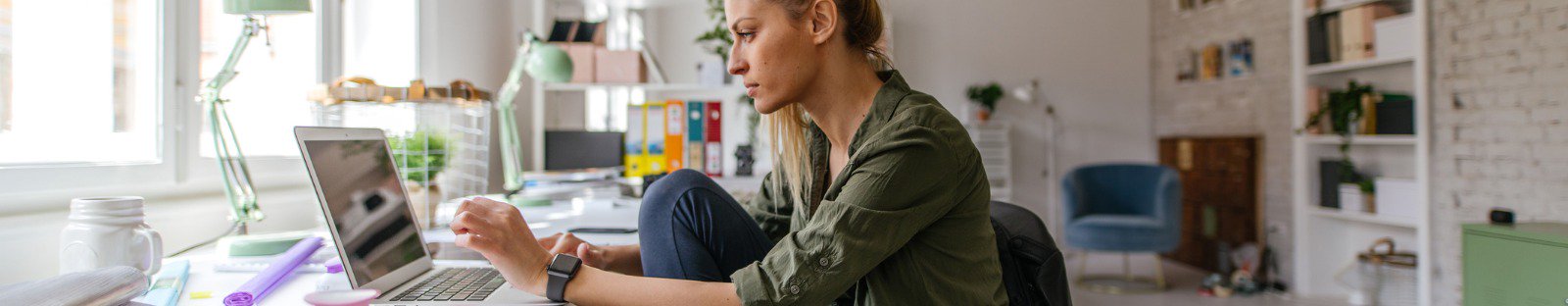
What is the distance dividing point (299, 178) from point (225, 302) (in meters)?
1.33

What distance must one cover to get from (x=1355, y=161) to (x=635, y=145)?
3286 millimetres

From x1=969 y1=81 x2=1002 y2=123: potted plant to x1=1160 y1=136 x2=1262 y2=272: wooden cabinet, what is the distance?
3.89ft

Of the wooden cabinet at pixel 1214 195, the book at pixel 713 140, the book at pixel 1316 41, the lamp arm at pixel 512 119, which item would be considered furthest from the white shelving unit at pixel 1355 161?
the lamp arm at pixel 512 119

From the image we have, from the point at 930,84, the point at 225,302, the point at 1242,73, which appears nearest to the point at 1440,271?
the point at 1242,73

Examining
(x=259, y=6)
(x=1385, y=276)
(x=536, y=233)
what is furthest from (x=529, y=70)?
(x=1385, y=276)

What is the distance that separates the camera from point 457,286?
1094 mm

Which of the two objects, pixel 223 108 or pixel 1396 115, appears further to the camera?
pixel 1396 115

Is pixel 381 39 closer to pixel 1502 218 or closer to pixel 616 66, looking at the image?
pixel 616 66

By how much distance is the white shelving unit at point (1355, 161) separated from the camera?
11.8ft

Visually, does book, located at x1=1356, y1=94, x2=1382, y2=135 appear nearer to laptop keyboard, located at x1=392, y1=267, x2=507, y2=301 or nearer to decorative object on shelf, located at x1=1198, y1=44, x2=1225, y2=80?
decorative object on shelf, located at x1=1198, y1=44, x2=1225, y2=80

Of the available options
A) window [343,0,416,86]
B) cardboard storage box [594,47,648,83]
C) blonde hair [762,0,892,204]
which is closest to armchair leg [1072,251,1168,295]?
cardboard storage box [594,47,648,83]

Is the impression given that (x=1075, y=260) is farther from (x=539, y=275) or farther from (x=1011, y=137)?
(x=539, y=275)

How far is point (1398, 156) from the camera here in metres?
3.89

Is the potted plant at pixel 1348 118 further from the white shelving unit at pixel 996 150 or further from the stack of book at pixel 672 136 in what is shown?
the stack of book at pixel 672 136
